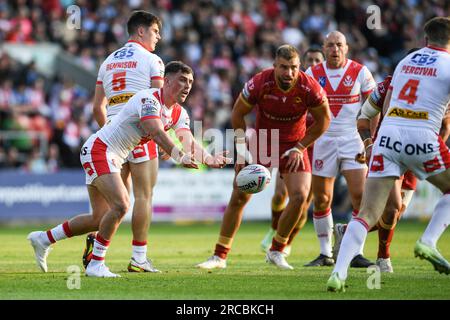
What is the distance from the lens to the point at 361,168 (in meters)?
12.5

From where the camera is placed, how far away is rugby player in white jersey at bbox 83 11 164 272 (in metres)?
11.0

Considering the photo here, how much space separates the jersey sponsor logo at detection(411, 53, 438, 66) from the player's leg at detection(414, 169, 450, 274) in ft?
3.44

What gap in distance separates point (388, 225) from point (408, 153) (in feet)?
9.23

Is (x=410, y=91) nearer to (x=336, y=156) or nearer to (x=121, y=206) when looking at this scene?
(x=121, y=206)

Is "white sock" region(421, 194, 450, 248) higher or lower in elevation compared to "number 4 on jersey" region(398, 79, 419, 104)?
lower

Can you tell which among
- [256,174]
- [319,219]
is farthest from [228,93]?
[256,174]

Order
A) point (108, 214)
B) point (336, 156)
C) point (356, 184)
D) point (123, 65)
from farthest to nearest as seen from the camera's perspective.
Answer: point (336, 156), point (356, 184), point (123, 65), point (108, 214)

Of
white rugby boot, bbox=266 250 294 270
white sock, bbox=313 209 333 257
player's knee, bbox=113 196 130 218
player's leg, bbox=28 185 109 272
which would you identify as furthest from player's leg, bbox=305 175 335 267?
player's knee, bbox=113 196 130 218

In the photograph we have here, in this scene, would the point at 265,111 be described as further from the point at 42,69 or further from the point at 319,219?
the point at 42,69

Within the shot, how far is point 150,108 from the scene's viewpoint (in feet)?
32.8

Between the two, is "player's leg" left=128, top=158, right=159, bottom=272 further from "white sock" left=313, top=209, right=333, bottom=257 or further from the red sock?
"white sock" left=313, top=209, right=333, bottom=257

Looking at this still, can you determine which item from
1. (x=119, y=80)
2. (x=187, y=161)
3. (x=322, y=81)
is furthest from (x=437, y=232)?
(x=119, y=80)

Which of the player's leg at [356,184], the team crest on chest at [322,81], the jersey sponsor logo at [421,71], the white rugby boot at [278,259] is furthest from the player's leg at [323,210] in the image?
the jersey sponsor logo at [421,71]

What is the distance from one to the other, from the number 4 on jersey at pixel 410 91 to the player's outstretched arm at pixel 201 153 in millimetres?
2007
